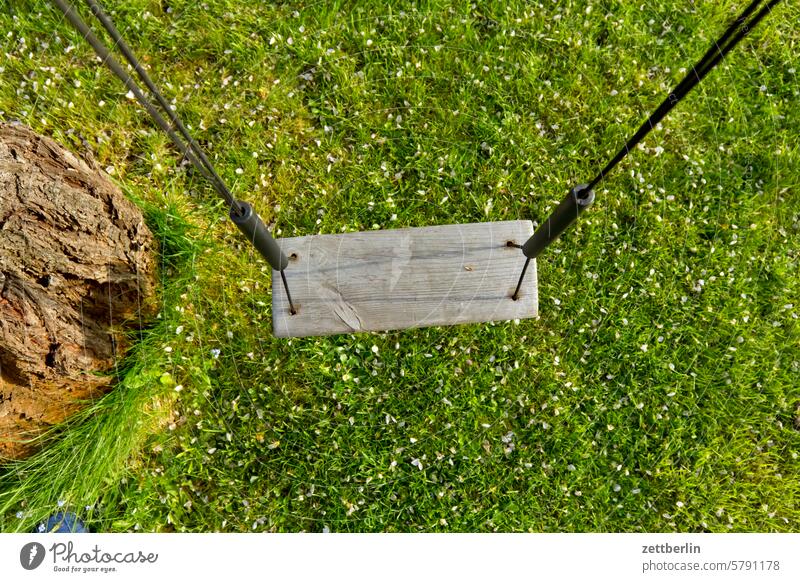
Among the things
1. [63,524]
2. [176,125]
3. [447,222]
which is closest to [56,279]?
[176,125]

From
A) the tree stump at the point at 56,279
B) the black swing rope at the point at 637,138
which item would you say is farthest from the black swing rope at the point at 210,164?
the tree stump at the point at 56,279

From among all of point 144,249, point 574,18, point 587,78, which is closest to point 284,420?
point 144,249

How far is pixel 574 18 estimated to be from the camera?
3697 millimetres

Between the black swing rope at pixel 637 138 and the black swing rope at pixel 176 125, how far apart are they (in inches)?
39.4

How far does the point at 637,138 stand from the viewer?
1.68 m

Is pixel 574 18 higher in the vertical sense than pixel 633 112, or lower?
higher

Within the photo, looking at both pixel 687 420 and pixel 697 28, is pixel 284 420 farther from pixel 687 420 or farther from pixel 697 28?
pixel 697 28

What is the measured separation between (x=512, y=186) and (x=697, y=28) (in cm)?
173

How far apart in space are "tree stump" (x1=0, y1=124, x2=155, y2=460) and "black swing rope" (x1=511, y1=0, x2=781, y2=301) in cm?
195

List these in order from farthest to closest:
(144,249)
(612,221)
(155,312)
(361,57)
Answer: (361,57) < (612,221) < (155,312) < (144,249)

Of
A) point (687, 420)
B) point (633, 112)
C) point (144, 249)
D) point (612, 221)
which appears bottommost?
point (687, 420)
